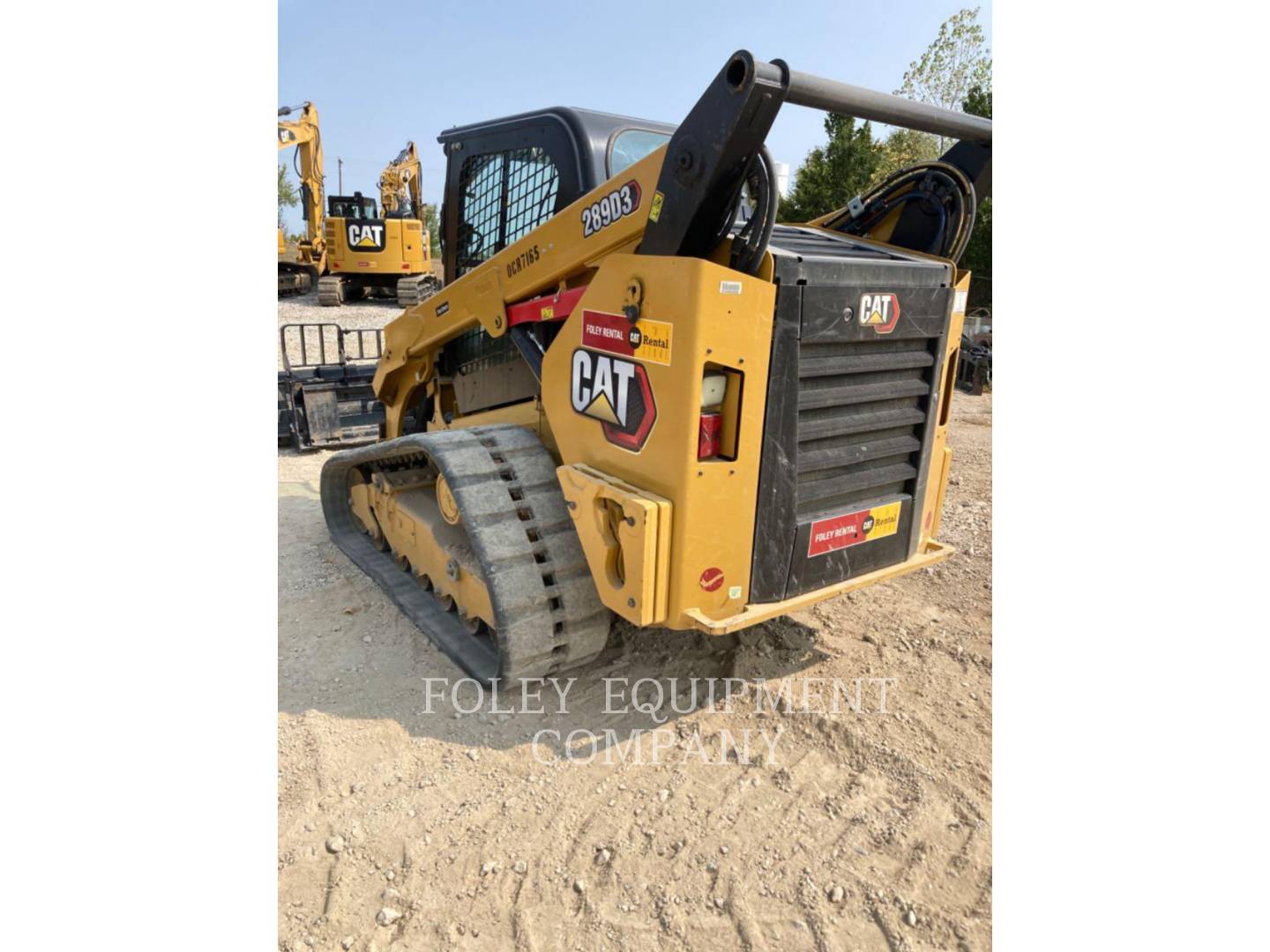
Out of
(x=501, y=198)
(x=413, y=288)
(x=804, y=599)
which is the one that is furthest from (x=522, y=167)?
(x=413, y=288)

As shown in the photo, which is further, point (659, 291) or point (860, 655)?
point (860, 655)

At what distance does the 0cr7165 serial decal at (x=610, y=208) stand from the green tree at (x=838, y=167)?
725 inches

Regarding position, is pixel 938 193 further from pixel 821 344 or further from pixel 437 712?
pixel 437 712

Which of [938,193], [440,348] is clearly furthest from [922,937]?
[440,348]

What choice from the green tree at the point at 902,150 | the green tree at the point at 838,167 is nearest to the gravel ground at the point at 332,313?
the green tree at the point at 838,167

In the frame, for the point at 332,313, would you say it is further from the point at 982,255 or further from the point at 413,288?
the point at 982,255

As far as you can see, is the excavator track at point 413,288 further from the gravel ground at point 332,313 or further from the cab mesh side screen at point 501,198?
the cab mesh side screen at point 501,198

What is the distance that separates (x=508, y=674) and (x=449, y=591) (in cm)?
82

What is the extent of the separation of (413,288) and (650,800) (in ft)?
57.8

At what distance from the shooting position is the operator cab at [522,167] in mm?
3600

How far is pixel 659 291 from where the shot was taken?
2639 millimetres

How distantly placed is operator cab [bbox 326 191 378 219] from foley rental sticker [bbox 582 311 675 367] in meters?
17.8

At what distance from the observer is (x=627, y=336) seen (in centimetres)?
280

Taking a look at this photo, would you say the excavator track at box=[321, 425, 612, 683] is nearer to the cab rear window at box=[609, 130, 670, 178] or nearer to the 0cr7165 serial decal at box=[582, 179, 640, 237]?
the 0cr7165 serial decal at box=[582, 179, 640, 237]
